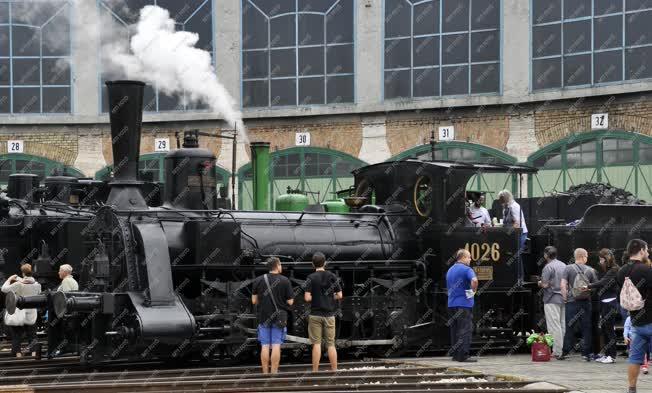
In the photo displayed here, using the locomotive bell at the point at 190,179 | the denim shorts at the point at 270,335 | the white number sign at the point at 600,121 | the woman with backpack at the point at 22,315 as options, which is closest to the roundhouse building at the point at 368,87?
the white number sign at the point at 600,121

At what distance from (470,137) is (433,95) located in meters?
1.70

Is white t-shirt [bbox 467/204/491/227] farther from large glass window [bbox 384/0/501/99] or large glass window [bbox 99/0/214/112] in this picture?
large glass window [bbox 99/0/214/112]

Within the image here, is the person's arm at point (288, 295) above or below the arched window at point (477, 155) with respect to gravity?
below

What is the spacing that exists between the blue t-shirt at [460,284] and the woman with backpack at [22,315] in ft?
18.7


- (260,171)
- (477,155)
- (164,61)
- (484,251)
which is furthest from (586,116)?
(484,251)

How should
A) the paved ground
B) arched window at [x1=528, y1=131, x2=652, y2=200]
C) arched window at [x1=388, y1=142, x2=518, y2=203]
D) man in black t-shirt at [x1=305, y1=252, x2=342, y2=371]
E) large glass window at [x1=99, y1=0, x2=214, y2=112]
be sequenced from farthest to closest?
large glass window at [x1=99, y1=0, x2=214, y2=112] < arched window at [x1=388, y1=142, x2=518, y2=203] < arched window at [x1=528, y1=131, x2=652, y2=200] < man in black t-shirt at [x1=305, y1=252, x2=342, y2=371] < the paved ground

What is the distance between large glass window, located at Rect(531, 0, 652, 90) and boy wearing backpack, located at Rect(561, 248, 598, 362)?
14.9 m

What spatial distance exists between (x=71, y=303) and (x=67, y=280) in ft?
6.09

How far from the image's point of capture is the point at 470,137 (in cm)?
3212

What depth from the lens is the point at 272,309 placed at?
42.6 ft

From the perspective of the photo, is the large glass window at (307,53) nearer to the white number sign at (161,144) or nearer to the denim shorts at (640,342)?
the white number sign at (161,144)

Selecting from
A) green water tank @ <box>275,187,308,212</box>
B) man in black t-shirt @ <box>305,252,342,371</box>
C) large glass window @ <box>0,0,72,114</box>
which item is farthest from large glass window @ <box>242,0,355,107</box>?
man in black t-shirt @ <box>305,252,342,371</box>

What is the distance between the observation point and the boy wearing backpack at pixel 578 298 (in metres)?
15.2

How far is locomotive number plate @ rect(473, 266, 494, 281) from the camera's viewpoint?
15914 millimetres
